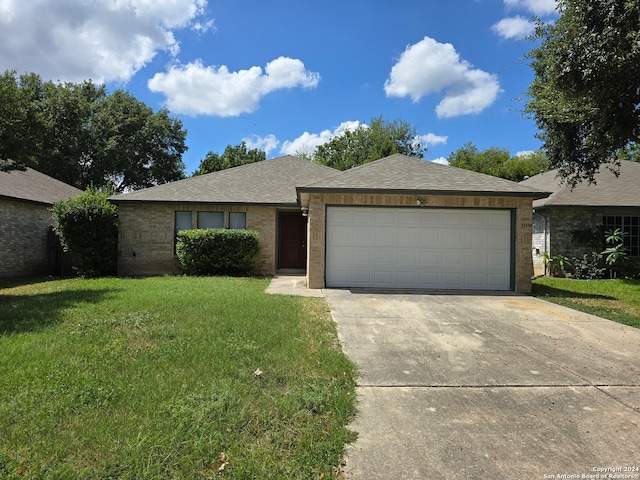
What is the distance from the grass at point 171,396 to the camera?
2621mm

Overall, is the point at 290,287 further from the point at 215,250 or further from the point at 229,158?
the point at 229,158

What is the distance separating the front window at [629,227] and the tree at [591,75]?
4.59 meters

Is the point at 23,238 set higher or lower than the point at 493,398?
higher

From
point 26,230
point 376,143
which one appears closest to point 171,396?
point 26,230

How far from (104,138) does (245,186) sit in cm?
1837

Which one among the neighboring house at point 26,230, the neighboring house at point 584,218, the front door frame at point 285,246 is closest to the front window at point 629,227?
the neighboring house at point 584,218

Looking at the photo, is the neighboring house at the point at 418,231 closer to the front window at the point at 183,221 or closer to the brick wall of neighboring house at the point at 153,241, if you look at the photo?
the brick wall of neighboring house at the point at 153,241

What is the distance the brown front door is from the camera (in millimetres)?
15805

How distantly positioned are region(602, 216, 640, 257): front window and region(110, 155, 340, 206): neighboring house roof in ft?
34.4

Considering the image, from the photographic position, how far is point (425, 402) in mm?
3693

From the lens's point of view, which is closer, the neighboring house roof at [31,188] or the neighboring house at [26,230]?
the neighboring house at [26,230]

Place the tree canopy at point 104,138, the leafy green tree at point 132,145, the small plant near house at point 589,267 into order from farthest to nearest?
the leafy green tree at point 132,145 → the tree canopy at point 104,138 → the small plant near house at point 589,267

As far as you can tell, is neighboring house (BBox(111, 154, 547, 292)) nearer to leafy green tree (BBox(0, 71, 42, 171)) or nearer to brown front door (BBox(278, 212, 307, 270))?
brown front door (BBox(278, 212, 307, 270))

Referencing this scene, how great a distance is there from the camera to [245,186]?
15.7 m
